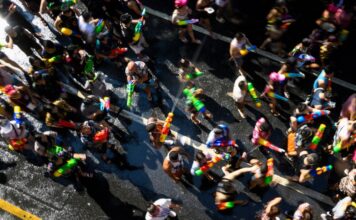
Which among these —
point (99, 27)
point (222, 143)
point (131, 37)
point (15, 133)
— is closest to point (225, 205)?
point (222, 143)

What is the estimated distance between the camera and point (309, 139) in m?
10.1

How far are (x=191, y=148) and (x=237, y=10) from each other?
14.6 ft

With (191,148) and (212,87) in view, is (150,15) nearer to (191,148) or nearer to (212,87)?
(212,87)

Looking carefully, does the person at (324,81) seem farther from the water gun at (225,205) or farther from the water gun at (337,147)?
the water gun at (225,205)

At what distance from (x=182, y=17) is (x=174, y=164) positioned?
4.14 meters

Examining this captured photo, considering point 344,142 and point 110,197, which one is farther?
point 110,197

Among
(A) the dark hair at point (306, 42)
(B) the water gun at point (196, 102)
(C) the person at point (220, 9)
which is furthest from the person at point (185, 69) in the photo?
(A) the dark hair at point (306, 42)

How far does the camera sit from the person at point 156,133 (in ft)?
31.9

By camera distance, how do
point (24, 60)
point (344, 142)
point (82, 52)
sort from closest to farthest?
point (344, 142), point (82, 52), point (24, 60)

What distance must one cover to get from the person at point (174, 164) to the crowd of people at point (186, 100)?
0.10 feet

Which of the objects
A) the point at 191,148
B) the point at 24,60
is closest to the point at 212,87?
the point at 191,148

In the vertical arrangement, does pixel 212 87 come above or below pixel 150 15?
below

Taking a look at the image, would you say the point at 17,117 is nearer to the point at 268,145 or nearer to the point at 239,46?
the point at 239,46

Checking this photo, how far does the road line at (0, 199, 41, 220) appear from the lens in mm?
10086
